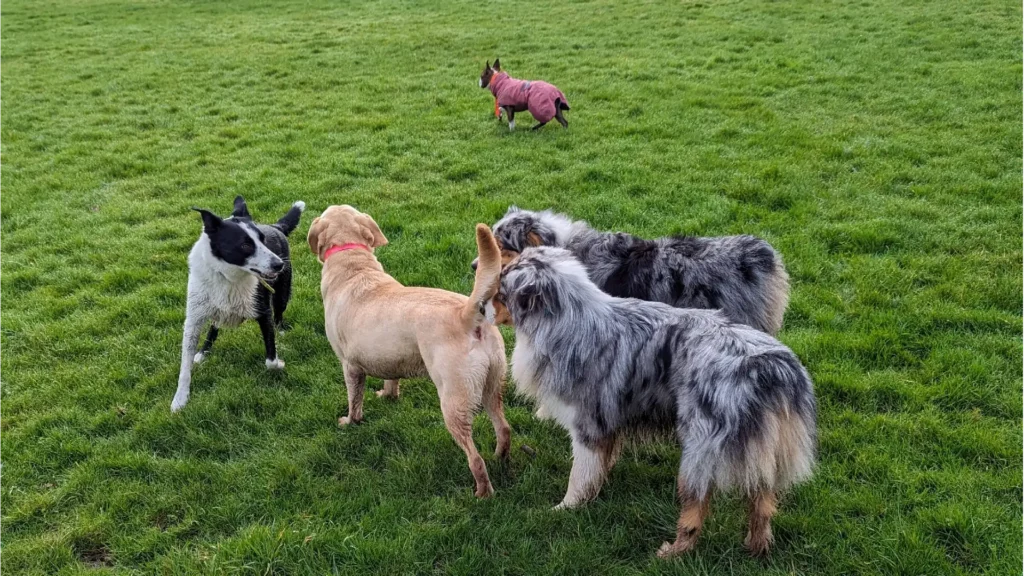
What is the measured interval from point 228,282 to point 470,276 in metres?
2.31

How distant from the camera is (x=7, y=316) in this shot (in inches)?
255

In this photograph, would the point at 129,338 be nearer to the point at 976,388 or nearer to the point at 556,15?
the point at 976,388

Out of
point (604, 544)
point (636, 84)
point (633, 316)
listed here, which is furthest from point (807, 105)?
point (604, 544)

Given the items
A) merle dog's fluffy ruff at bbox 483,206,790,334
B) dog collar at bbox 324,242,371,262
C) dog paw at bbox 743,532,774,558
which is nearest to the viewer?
dog paw at bbox 743,532,774,558

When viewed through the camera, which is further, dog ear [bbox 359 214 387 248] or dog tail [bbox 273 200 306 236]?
dog tail [bbox 273 200 306 236]

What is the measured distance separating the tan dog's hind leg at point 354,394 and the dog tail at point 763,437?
244 cm

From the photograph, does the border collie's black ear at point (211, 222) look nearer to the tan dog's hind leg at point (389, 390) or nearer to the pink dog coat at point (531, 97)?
the tan dog's hind leg at point (389, 390)

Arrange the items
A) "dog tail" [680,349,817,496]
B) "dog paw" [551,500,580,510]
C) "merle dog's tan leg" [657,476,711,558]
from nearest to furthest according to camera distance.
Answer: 1. "dog tail" [680,349,817,496]
2. "merle dog's tan leg" [657,476,711,558]
3. "dog paw" [551,500,580,510]

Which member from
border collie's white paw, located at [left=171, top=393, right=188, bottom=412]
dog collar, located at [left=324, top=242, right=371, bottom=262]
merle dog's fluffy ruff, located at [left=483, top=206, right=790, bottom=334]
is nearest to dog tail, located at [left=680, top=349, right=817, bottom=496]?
merle dog's fluffy ruff, located at [left=483, top=206, right=790, bottom=334]

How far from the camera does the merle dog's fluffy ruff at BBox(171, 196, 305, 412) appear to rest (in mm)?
5215

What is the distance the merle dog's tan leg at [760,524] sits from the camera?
3391 mm

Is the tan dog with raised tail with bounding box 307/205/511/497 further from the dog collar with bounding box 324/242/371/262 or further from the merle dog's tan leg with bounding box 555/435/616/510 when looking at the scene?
the merle dog's tan leg with bounding box 555/435/616/510

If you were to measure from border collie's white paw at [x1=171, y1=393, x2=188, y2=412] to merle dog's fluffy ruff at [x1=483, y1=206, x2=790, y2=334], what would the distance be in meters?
2.88

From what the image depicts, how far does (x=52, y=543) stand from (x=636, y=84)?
11665 millimetres
